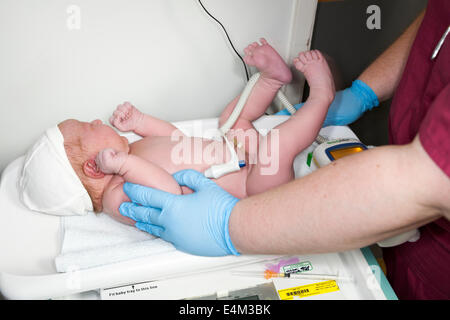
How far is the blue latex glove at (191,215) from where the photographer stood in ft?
2.69

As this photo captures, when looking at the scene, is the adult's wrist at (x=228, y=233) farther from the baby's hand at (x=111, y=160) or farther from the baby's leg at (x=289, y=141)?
the baby's hand at (x=111, y=160)

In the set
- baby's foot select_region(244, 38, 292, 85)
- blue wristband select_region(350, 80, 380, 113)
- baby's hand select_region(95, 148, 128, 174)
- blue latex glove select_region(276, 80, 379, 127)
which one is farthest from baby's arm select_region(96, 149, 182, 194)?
blue wristband select_region(350, 80, 380, 113)

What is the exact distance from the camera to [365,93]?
4.18 ft

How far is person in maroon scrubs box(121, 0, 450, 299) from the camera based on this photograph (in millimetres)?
545

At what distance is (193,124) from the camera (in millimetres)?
1323

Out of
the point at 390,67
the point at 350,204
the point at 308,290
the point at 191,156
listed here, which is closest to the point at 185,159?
the point at 191,156

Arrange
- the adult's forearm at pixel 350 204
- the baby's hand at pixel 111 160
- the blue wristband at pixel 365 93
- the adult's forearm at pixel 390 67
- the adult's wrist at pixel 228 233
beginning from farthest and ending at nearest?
1. the blue wristband at pixel 365 93
2. the adult's forearm at pixel 390 67
3. the baby's hand at pixel 111 160
4. the adult's wrist at pixel 228 233
5. the adult's forearm at pixel 350 204

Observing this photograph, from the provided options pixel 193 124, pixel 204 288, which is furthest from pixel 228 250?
pixel 193 124

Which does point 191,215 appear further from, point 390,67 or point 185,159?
point 390,67

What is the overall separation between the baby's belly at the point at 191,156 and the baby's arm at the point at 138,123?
73 mm

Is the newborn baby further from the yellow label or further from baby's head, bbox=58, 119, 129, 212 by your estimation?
the yellow label

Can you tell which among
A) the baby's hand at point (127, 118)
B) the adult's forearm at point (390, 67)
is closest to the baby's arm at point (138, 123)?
the baby's hand at point (127, 118)

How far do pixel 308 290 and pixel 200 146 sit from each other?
0.58 metres
